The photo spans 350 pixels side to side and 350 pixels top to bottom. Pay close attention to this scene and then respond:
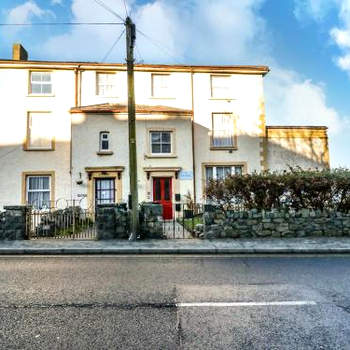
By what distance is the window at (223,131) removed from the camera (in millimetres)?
21250

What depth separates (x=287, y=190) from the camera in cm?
1177

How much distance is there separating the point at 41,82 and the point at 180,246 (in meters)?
16.2

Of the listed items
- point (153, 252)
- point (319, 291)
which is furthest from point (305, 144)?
point (319, 291)

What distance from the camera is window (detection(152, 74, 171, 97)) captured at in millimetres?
21578

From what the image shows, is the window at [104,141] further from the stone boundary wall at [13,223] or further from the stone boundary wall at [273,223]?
the stone boundary wall at [273,223]

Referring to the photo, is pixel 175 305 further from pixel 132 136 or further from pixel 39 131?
pixel 39 131

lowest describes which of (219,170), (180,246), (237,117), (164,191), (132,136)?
(180,246)

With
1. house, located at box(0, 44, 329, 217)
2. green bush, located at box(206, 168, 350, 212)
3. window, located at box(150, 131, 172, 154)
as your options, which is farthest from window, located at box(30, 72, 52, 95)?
green bush, located at box(206, 168, 350, 212)

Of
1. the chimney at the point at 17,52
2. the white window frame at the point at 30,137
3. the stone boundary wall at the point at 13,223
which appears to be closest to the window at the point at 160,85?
the white window frame at the point at 30,137

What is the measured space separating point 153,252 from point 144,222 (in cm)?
227

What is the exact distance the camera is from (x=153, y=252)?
9.35 metres

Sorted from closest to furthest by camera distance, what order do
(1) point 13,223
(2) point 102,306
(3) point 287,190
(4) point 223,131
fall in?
(2) point 102,306, (1) point 13,223, (3) point 287,190, (4) point 223,131

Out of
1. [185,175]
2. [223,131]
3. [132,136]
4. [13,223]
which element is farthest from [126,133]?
[13,223]

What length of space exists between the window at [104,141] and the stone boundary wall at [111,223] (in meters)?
8.76
